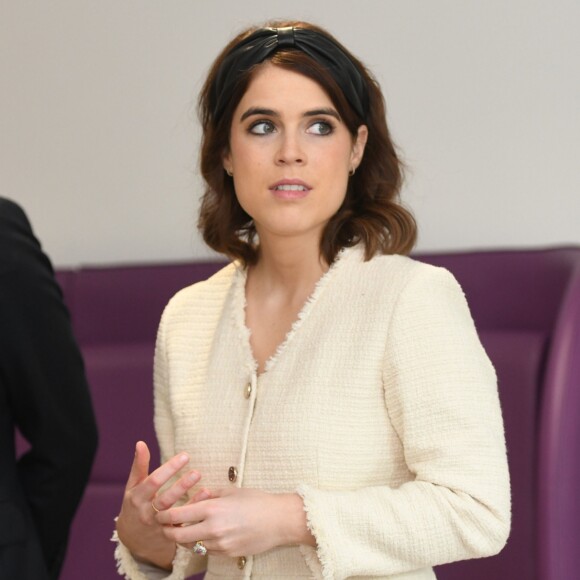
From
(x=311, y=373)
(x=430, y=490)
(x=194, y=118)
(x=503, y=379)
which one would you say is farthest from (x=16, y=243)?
(x=194, y=118)

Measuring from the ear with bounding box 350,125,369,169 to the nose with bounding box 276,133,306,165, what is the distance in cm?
13

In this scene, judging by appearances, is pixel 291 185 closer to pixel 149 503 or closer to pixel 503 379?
pixel 149 503

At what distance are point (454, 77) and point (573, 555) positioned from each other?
104 centimetres

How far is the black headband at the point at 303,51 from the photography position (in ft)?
6.54

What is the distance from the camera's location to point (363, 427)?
1869mm

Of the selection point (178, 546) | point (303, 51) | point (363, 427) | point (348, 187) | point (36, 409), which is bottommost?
point (178, 546)

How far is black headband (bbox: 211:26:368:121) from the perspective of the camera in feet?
6.54

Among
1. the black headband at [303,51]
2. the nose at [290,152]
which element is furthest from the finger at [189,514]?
the black headband at [303,51]

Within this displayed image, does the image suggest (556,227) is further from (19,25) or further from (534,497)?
(19,25)

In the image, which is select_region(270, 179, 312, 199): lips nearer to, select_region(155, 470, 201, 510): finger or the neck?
the neck

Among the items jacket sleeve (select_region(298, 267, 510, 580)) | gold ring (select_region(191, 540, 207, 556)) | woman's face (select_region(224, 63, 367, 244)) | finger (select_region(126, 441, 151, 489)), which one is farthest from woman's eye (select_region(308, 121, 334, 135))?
gold ring (select_region(191, 540, 207, 556))

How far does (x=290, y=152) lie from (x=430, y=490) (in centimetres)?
54

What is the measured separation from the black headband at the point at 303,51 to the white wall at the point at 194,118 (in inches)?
28.6

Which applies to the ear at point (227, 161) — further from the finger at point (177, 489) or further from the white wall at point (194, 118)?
the white wall at point (194, 118)
